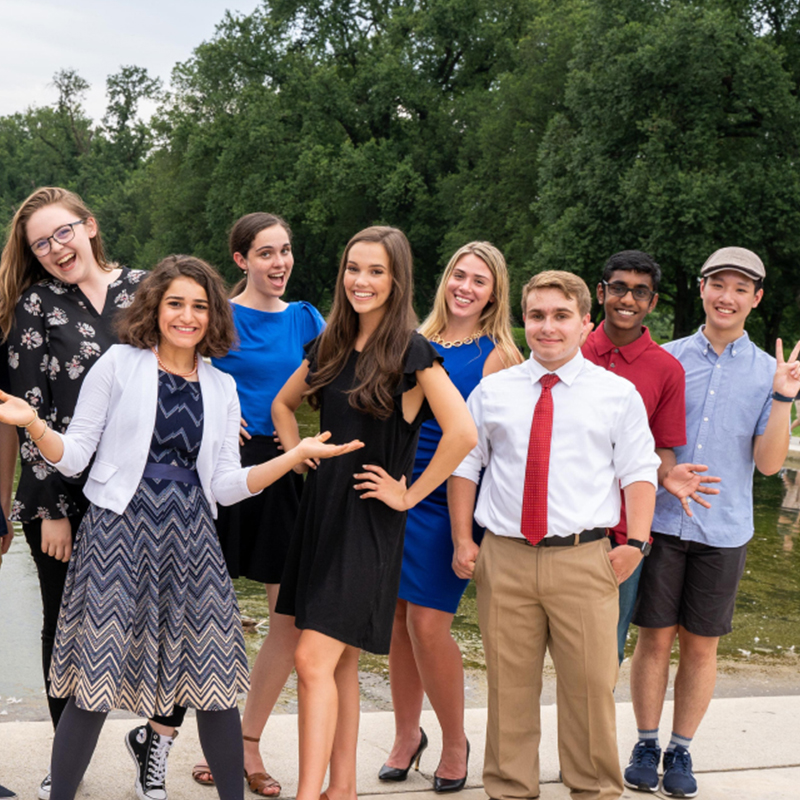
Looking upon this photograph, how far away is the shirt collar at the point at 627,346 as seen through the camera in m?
4.08

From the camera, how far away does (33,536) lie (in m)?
3.52

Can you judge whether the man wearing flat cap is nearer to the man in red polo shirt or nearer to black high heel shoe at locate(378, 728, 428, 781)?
the man in red polo shirt

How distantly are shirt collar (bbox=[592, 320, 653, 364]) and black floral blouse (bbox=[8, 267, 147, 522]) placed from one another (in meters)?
1.98

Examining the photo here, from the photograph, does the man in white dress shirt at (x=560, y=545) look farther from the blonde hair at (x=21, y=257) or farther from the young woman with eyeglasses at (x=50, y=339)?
the blonde hair at (x=21, y=257)

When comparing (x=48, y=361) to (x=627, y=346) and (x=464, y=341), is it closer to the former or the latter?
(x=464, y=341)

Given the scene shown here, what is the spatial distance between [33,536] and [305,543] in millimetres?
965

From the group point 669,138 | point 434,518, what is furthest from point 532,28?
point 434,518

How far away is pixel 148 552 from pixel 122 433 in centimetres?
39

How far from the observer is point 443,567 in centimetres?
388

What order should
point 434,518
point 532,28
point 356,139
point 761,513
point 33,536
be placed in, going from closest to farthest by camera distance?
point 33,536 < point 434,518 < point 761,513 < point 532,28 < point 356,139

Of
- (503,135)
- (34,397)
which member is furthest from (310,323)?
(503,135)

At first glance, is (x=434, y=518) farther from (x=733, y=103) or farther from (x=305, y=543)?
(x=733, y=103)

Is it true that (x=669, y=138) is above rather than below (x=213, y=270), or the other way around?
above

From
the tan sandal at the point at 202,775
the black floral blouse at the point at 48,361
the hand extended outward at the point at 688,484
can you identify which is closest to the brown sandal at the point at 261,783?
the tan sandal at the point at 202,775
